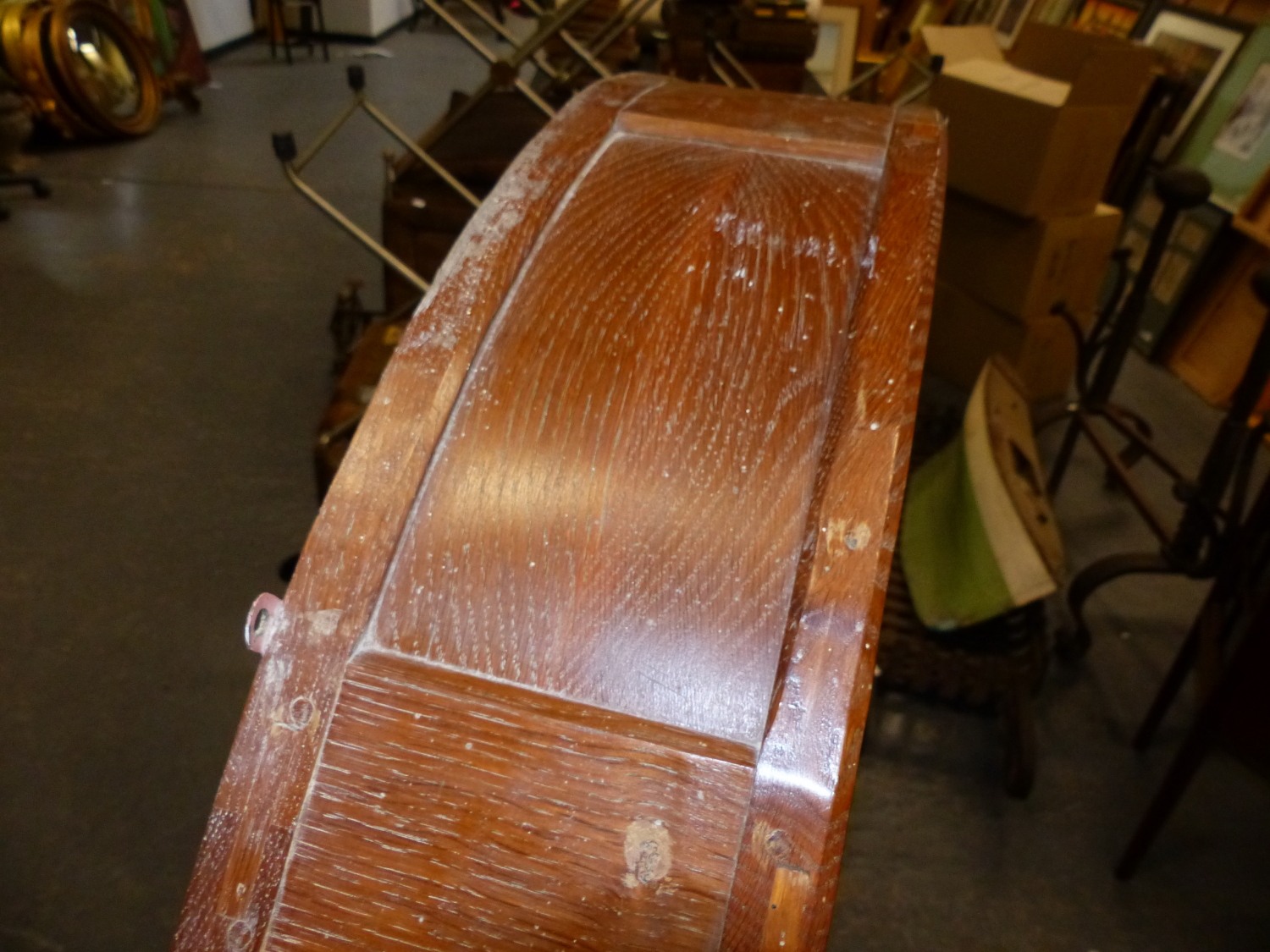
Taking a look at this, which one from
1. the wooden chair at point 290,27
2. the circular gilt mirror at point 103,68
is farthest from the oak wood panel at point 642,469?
the wooden chair at point 290,27

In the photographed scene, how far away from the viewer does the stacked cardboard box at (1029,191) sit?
239 centimetres

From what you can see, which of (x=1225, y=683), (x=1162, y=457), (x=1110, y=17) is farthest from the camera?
(x=1110, y=17)

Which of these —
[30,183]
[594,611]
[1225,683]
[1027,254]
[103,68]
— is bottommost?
[30,183]

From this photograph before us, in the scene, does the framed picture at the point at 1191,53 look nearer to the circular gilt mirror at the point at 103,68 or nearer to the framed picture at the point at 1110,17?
the framed picture at the point at 1110,17

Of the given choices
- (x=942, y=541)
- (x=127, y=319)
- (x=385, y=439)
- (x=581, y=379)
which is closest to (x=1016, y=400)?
(x=942, y=541)

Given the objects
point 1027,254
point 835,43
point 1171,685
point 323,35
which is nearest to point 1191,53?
point 1027,254

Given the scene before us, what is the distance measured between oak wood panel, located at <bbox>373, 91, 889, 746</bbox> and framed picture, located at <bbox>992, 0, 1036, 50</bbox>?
3.91 meters

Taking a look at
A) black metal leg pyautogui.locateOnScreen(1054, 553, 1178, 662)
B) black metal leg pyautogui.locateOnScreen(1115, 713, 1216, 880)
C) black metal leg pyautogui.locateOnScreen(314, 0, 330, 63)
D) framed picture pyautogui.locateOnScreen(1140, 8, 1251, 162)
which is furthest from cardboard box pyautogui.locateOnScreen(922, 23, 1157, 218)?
black metal leg pyautogui.locateOnScreen(314, 0, 330, 63)

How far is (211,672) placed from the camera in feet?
6.27

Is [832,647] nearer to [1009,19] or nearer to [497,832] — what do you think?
[497,832]

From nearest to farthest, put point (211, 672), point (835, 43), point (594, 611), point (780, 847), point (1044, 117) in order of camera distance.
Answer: point (780, 847), point (594, 611), point (211, 672), point (1044, 117), point (835, 43)

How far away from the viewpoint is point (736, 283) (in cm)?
82

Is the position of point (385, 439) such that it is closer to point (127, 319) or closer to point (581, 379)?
point (581, 379)

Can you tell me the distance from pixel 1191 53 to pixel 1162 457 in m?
2.08
